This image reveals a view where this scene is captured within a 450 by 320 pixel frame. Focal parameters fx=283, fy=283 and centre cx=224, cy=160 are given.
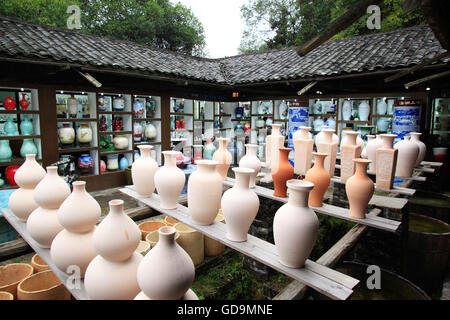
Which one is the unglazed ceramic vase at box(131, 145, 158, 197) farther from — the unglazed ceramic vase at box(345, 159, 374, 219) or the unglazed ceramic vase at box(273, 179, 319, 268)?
the unglazed ceramic vase at box(345, 159, 374, 219)

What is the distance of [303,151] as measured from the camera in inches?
113

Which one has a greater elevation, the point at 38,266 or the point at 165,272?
the point at 165,272

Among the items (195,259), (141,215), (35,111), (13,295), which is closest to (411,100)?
(195,259)

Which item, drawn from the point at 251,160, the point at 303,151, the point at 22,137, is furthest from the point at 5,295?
the point at 22,137

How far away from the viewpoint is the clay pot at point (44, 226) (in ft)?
5.78

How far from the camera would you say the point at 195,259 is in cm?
296

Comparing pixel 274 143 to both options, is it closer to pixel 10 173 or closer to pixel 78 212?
pixel 78 212

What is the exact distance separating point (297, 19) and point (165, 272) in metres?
20.3

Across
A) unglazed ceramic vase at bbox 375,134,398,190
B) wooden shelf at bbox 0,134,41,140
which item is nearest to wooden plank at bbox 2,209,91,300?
unglazed ceramic vase at bbox 375,134,398,190

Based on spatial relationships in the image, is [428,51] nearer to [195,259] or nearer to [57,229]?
[195,259]

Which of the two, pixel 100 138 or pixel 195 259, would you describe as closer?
pixel 195 259

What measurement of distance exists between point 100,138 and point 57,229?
470cm
